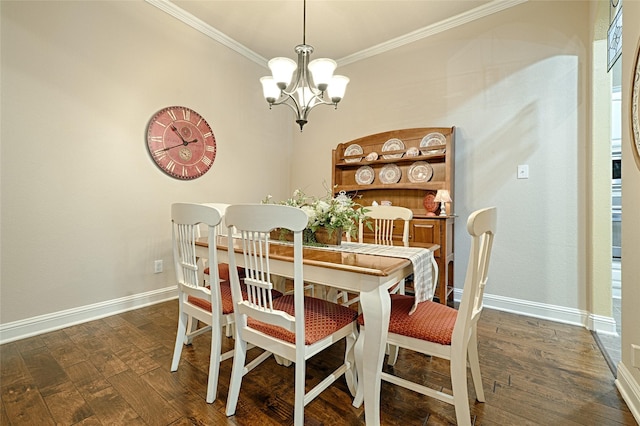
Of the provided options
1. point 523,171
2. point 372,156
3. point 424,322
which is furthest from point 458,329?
point 372,156

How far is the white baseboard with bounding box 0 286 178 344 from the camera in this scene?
2.10 m

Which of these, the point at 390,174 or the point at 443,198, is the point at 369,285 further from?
the point at 390,174

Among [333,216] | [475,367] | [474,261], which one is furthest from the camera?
[333,216]

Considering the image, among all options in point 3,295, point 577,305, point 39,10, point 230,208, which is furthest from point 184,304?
point 577,305

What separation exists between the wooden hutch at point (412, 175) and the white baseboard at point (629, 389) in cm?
117

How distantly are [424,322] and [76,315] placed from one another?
8.76 ft

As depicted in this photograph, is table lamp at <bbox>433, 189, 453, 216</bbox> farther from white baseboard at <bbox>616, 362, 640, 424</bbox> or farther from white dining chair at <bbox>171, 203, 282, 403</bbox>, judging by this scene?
white dining chair at <bbox>171, 203, 282, 403</bbox>

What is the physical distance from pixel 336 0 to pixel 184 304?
9.34 feet

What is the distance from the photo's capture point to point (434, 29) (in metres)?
3.11

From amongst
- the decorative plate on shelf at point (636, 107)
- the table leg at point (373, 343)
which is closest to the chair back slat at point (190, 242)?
the table leg at point (373, 343)

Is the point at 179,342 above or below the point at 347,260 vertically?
below

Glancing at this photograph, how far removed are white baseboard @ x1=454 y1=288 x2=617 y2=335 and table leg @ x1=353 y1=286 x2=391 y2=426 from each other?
2.10 metres

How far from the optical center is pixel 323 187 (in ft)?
13.1

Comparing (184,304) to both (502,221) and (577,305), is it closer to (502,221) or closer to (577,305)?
(502,221)
